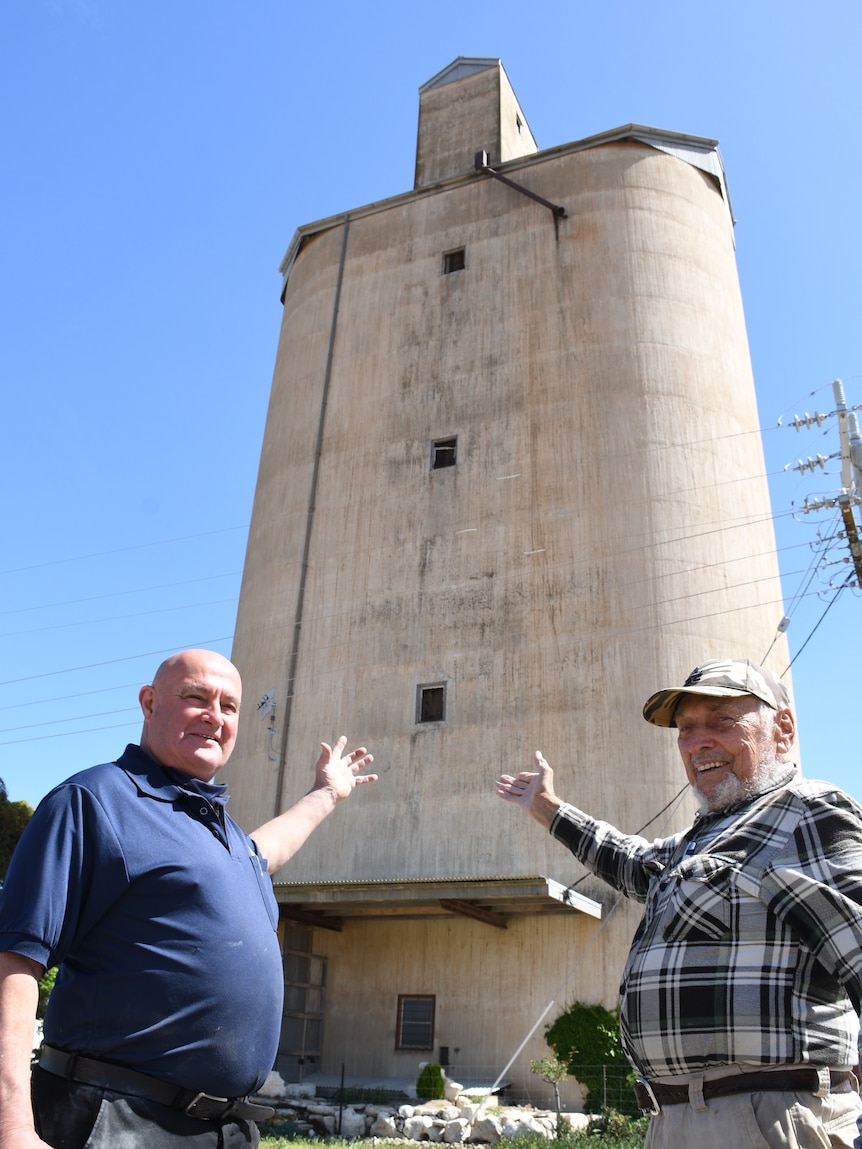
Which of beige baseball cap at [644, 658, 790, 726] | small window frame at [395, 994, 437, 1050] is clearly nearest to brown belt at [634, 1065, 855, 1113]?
beige baseball cap at [644, 658, 790, 726]

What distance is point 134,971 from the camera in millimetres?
2762

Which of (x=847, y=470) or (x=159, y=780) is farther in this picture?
(x=847, y=470)

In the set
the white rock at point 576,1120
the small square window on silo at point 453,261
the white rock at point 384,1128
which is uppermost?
the small square window on silo at point 453,261

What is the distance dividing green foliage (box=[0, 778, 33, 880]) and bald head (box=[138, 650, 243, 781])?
28.7m

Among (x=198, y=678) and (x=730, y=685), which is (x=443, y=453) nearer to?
(x=730, y=685)

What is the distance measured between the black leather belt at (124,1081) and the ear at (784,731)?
2.21 metres

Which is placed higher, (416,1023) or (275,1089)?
(416,1023)

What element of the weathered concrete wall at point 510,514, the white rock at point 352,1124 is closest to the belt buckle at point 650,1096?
the white rock at point 352,1124

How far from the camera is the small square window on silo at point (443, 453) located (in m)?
22.1

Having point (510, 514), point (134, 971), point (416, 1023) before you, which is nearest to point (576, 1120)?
point (416, 1023)

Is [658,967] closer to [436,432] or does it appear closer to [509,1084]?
[509,1084]

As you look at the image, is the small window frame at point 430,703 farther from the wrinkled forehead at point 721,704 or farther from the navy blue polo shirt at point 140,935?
the navy blue polo shirt at point 140,935

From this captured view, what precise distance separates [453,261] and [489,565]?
8.39 meters

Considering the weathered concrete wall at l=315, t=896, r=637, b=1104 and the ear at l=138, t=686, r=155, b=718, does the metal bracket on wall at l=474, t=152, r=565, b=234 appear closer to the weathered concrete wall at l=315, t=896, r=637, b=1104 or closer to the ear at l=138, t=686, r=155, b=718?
the weathered concrete wall at l=315, t=896, r=637, b=1104
